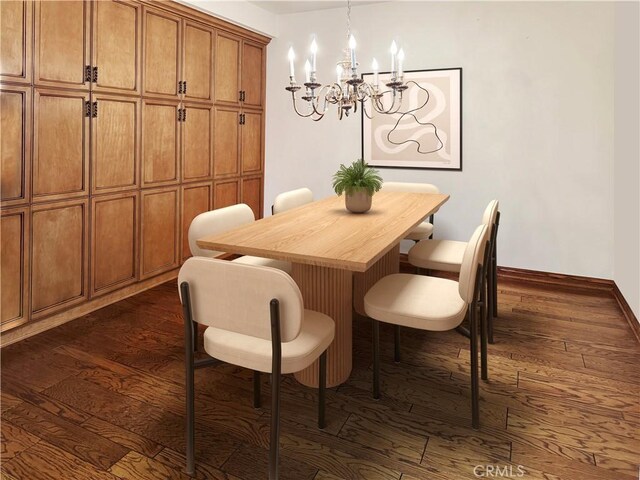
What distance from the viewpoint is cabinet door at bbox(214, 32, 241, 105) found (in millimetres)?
4184

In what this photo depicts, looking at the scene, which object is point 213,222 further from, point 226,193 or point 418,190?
point 226,193

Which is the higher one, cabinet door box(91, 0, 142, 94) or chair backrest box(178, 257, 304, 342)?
cabinet door box(91, 0, 142, 94)

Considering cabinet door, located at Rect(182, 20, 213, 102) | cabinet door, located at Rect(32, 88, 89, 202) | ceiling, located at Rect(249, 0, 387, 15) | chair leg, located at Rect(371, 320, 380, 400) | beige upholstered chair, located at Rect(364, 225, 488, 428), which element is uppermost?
ceiling, located at Rect(249, 0, 387, 15)

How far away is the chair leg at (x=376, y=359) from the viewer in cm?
212

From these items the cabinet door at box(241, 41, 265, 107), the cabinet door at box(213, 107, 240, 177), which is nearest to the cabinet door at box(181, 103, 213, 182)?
the cabinet door at box(213, 107, 240, 177)

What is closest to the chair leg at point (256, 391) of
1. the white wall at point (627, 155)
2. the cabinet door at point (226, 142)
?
the white wall at point (627, 155)

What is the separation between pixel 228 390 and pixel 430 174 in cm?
280

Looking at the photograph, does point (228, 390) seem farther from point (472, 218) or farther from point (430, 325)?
point (472, 218)

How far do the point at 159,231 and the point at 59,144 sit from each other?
1.05 meters

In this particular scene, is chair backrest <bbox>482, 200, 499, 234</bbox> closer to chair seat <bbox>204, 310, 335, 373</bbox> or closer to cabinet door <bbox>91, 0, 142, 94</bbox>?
chair seat <bbox>204, 310, 335, 373</bbox>

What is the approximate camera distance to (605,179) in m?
3.67

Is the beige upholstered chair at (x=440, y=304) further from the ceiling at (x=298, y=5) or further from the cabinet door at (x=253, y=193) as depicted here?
the ceiling at (x=298, y=5)

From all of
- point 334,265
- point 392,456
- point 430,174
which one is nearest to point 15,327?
point 334,265

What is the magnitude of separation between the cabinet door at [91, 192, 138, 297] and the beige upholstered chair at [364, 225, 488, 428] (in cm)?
203
